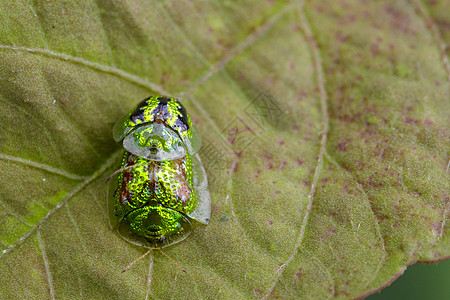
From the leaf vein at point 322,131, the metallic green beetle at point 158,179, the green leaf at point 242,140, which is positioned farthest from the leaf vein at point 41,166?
the leaf vein at point 322,131

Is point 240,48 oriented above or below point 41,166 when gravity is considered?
above

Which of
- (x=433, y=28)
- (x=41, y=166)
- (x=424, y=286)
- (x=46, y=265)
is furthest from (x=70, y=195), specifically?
(x=433, y=28)

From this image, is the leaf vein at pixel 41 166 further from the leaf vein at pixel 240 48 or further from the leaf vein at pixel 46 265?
the leaf vein at pixel 240 48

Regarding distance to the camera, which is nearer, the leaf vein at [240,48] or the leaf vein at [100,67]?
the leaf vein at [100,67]

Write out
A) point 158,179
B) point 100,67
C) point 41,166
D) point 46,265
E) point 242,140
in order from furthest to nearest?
point 242,140, point 100,67, point 158,179, point 41,166, point 46,265

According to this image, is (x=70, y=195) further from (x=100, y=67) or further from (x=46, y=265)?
(x=100, y=67)

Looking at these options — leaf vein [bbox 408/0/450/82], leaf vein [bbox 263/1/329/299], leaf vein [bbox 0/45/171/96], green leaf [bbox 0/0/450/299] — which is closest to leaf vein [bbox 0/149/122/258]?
green leaf [bbox 0/0/450/299]

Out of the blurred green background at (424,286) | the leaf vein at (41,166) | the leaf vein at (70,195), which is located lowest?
the blurred green background at (424,286)

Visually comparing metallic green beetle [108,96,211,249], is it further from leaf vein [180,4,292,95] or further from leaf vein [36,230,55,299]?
leaf vein [36,230,55,299]
